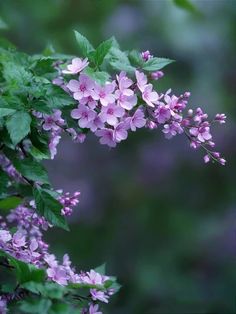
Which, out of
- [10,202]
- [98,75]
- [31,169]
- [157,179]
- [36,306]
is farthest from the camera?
[157,179]

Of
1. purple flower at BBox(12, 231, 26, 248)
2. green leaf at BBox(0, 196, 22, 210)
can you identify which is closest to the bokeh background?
green leaf at BBox(0, 196, 22, 210)

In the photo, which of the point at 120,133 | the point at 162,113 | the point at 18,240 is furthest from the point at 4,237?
the point at 162,113

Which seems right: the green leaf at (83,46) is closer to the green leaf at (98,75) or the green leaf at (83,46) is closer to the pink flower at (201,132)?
the green leaf at (98,75)

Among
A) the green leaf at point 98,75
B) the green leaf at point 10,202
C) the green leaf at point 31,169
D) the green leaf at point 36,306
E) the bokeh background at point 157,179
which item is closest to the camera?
the green leaf at point 36,306

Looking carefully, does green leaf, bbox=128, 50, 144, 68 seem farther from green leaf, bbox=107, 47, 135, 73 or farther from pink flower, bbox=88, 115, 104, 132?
pink flower, bbox=88, 115, 104, 132

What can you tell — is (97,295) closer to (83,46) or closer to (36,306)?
(36,306)

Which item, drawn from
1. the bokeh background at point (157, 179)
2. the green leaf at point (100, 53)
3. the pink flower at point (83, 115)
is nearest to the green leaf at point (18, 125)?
the pink flower at point (83, 115)
